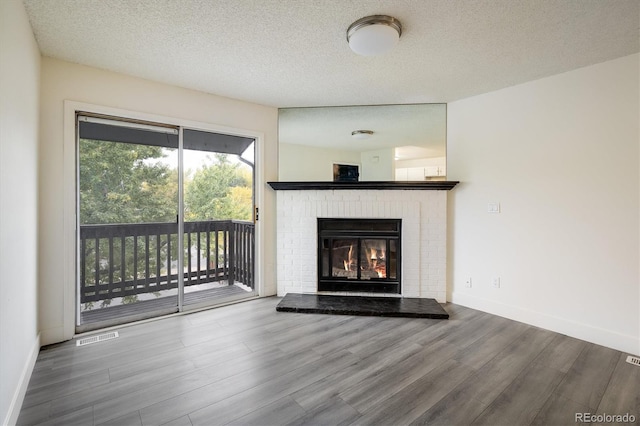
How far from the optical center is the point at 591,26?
200 centimetres

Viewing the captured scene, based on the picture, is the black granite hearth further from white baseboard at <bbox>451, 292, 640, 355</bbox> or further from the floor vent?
the floor vent

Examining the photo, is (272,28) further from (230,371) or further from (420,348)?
(420,348)

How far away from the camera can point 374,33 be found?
1969 millimetres

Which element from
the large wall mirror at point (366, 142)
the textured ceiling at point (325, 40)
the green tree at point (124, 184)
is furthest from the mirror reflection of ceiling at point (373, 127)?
the green tree at point (124, 184)

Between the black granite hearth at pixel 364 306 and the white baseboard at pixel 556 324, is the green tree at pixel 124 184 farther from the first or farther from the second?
the white baseboard at pixel 556 324

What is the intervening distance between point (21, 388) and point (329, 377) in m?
1.88

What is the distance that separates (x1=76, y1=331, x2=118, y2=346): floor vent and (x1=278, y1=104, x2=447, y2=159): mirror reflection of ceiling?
2.73 meters

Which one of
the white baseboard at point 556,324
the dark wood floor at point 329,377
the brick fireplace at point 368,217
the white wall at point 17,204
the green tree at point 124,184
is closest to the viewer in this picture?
the white wall at point 17,204

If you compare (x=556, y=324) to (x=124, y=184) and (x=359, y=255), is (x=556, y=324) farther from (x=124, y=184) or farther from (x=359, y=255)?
(x=124, y=184)

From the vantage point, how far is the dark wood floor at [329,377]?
1640mm

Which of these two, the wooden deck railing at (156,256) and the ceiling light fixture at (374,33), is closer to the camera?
the ceiling light fixture at (374,33)

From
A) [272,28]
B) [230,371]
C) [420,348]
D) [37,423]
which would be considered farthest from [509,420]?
[272,28]

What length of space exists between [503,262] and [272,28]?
3.15 metres

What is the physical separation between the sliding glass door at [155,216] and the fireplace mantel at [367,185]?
1.56 feet
